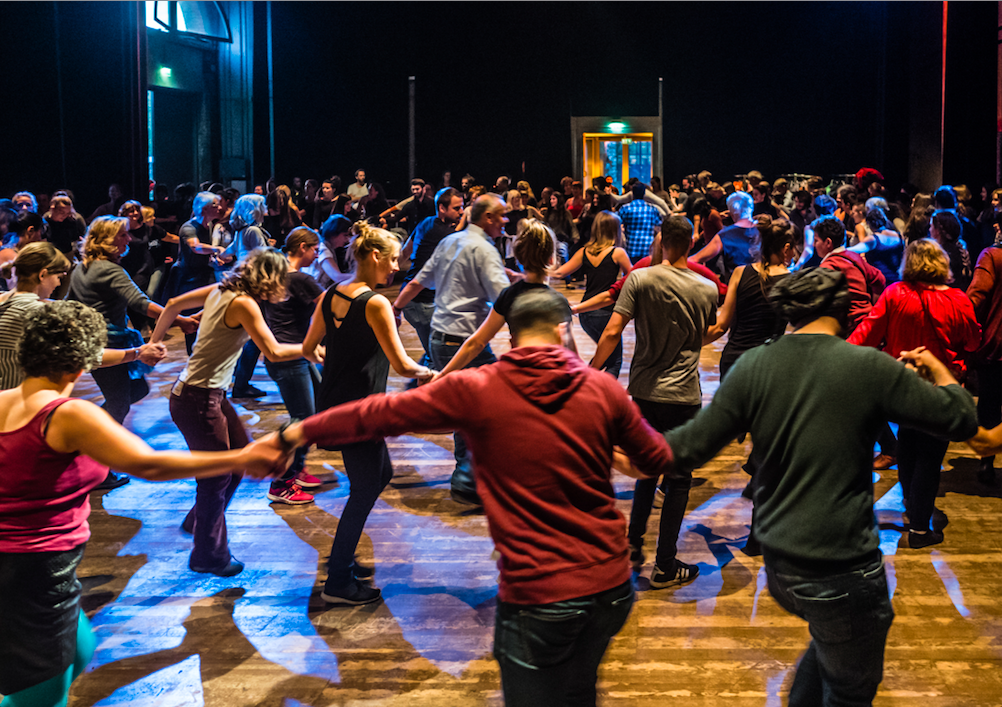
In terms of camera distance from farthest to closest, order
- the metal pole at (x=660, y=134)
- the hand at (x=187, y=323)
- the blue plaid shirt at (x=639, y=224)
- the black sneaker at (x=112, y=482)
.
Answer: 1. the metal pole at (x=660, y=134)
2. the blue plaid shirt at (x=639, y=224)
3. the black sneaker at (x=112, y=482)
4. the hand at (x=187, y=323)

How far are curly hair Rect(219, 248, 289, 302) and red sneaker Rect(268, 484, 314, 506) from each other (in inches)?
56.6

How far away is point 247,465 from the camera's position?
225cm

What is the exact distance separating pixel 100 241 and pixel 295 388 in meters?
1.34

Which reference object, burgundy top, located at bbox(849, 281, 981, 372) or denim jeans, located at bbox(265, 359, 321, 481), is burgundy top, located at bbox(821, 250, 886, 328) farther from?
denim jeans, located at bbox(265, 359, 321, 481)

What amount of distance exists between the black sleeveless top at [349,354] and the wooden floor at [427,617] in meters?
0.86

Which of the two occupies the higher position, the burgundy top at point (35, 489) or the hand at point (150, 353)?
the hand at point (150, 353)

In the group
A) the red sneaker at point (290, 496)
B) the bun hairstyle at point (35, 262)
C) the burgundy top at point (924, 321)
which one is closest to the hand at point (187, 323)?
the bun hairstyle at point (35, 262)

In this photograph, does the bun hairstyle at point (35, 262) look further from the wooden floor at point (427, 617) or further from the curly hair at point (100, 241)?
the wooden floor at point (427, 617)

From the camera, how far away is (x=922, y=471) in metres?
4.05

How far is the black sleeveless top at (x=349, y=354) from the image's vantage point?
11.9 feet

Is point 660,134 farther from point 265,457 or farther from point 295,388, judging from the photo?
point 265,457

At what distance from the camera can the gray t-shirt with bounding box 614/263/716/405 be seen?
12.3 ft

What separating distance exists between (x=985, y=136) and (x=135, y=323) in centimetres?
1112

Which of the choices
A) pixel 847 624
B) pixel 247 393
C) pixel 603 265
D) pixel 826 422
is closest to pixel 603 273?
pixel 603 265
